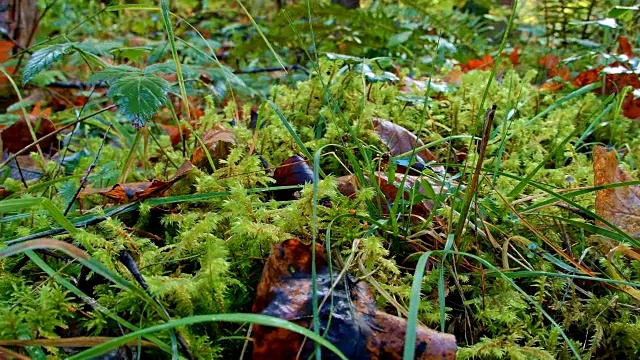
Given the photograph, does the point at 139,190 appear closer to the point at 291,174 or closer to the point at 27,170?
the point at 291,174

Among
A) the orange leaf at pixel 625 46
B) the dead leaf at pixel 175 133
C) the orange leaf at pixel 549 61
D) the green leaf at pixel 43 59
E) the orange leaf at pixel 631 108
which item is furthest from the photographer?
the orange leaf at pixel 549 61

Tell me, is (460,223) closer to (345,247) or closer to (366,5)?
(345,247)

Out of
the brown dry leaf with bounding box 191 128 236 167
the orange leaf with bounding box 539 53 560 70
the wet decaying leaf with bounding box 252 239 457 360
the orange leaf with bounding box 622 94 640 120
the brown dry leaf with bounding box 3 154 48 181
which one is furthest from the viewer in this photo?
the orange leaf with bounding box 539 53 560 70

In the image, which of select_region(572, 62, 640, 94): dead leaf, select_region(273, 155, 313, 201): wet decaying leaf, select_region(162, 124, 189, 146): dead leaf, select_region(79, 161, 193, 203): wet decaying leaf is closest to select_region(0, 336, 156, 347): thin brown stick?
select_region(79, 161, 193, 203): wet decaying leaf

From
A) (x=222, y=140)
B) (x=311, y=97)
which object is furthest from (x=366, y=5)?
(x=222, y=140)

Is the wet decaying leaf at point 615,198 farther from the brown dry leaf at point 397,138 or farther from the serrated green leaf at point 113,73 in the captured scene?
the serrated green leaf at point 113,73

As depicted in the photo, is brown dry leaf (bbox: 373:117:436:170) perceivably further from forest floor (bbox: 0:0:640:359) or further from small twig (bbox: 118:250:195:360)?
small twig (bbox: 118:250:195:360)

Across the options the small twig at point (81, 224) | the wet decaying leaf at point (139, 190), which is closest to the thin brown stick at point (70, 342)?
the small twig at point (81, 224)
